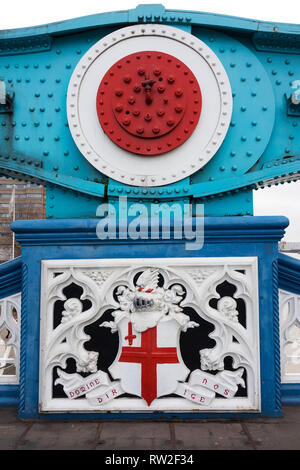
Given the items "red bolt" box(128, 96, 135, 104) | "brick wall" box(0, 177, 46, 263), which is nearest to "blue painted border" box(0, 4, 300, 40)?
Result: "red bolt" box(128, 96, 135, 104)

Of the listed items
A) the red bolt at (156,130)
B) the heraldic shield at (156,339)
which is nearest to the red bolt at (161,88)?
the red bolt at (156,130)

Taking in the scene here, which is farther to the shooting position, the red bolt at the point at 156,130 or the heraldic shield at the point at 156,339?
the red bolt at the point at 156,130

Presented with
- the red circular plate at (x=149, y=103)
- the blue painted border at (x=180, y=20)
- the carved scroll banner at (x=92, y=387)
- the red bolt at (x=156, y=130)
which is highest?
the blue painted border at (x=180, y=20)

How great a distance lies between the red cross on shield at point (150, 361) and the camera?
2.20 m

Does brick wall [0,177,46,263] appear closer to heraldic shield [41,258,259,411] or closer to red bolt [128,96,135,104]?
red bolt [128,96,135,104]

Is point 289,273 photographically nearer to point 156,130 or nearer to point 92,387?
point 92,387

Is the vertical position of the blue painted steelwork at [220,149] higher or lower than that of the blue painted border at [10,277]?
higher

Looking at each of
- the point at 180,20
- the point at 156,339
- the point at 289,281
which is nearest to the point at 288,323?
the point at 289,281

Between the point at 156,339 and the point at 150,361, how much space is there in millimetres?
133

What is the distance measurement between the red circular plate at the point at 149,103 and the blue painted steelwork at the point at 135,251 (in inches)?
55.5

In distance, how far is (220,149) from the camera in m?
3.56

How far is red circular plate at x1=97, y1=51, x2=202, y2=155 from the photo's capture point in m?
3.44

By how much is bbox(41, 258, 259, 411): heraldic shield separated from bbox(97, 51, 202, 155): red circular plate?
5.22 feet

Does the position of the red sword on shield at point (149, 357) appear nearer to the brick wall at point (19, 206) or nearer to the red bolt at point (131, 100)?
the red bolt at point (131, 100)
